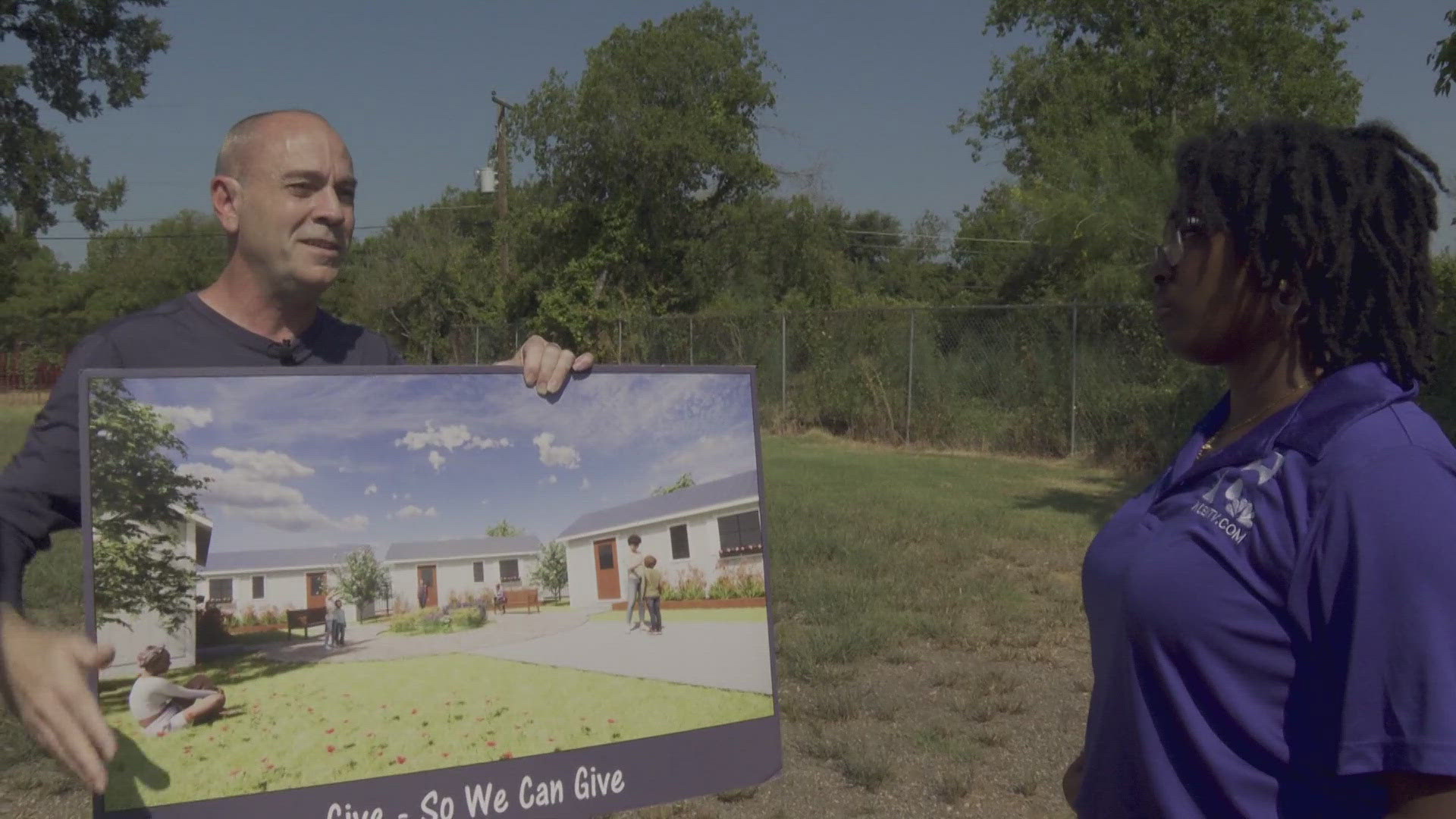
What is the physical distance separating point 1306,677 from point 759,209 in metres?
29.6

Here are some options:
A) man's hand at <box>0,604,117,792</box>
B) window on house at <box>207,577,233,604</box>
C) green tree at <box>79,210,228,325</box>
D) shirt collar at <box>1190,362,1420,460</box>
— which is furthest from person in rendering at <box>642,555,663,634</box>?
green tree at <box>79,210,228,325</box>

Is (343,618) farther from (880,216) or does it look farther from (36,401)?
(880,216)

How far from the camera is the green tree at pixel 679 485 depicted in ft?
8.46

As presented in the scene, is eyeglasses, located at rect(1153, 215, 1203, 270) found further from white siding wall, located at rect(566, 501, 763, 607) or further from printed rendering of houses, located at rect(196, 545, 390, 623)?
printed rendering of houses, located at rect(196, 545, 390, 623)

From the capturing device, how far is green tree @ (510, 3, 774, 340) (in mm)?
29266

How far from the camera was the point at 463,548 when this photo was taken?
234 cm

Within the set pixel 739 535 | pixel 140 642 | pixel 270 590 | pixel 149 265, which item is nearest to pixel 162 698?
pixel 140 642

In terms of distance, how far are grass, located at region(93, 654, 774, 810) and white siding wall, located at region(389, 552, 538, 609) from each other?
0.13 meters

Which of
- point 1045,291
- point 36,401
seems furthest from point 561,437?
point 36,401

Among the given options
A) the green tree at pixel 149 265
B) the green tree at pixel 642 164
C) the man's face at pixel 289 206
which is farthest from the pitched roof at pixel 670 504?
the green tree at pixel 149 265

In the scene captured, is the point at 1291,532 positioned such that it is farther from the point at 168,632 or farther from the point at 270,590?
the point at 168,632

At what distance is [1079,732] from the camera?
17.9 ft

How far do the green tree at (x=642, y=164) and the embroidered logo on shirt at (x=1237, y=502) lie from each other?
2780 centimetres

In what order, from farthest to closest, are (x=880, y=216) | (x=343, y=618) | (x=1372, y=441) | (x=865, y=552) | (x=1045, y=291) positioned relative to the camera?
(x=880, y=216), (x=1045, y=291), (x=865, y=552), (x=343, y=618), (x=1372, y=441)
